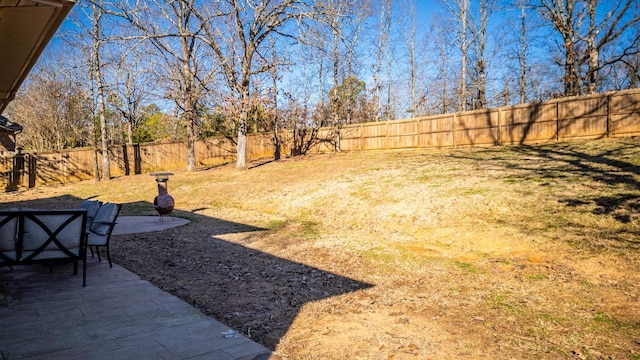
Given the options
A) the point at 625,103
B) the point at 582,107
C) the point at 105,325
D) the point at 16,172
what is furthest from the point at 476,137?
the point at 16,172

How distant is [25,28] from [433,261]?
19.6ft

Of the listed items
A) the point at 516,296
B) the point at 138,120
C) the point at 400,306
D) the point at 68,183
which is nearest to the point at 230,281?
the point at 400,306

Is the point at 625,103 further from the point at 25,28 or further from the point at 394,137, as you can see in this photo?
the point at 25,28

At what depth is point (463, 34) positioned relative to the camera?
27.5 meters

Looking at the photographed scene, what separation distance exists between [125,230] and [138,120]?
33.1m

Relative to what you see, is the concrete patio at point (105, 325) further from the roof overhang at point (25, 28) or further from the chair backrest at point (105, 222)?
the roof overhang at point (25, 28)

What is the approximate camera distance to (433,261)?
20.4ft

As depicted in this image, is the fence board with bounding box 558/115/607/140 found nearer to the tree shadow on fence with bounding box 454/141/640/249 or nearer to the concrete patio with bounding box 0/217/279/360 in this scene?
the tree shadow on fence with bounding box 454/141/640/249

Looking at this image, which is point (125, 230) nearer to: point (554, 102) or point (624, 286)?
point (624, 286)

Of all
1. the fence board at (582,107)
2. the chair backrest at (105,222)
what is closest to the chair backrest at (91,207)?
the chair backrest at (105,222)

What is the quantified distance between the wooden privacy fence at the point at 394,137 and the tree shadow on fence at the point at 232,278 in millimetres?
14997

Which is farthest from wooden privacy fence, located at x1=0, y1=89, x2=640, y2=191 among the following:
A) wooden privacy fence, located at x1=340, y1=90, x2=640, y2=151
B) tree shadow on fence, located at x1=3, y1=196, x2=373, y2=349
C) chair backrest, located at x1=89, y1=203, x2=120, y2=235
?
chair backrest, located at x1=89, y1=203, x2=120, y2=235

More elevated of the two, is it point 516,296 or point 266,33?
point 266,33

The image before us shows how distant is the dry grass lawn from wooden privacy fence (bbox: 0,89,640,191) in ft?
8.98
